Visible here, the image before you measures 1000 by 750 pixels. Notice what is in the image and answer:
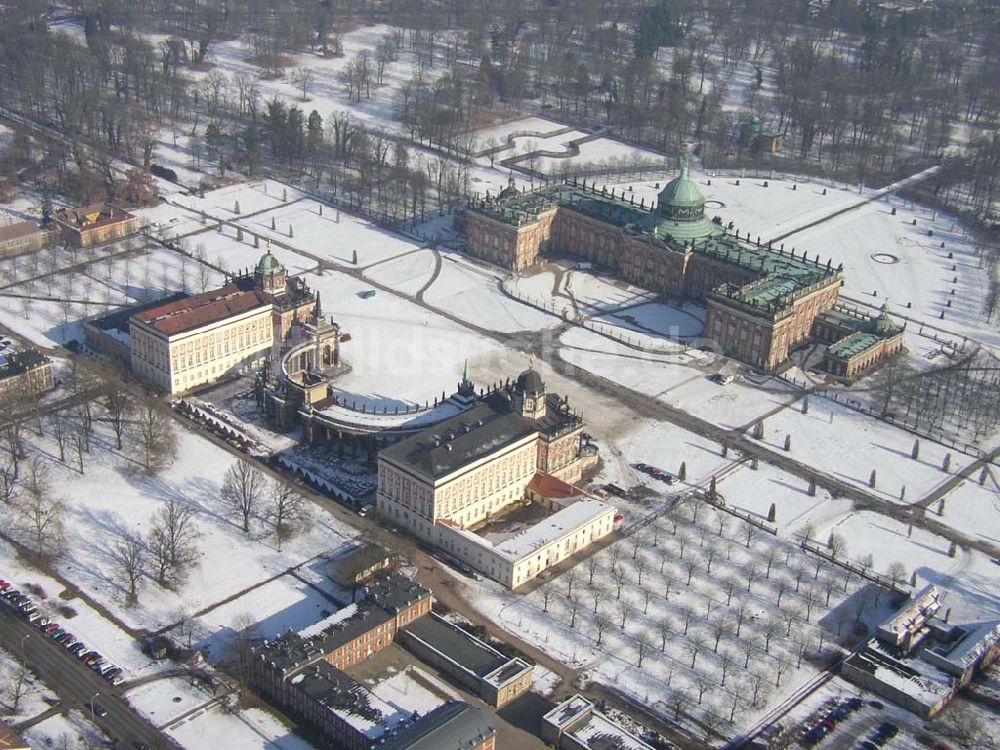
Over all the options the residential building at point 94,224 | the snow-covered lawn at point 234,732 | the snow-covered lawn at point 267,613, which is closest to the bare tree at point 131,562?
the snow-covered lawn at point 267,613

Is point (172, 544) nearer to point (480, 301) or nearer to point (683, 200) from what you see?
point (480, 301)

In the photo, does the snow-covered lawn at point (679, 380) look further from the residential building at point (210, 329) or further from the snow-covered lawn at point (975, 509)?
the residential building at point (210, 329)

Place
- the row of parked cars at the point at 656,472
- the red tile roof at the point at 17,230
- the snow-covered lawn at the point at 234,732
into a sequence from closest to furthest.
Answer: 1. the snow-covered lawn at the point at 234,732
2. the row of parked cars at the point at 656,472
3. the red tile roof at the point at 17,230

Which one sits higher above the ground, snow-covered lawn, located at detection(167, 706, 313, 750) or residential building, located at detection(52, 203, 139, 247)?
residential building, located at detection(52, 203, 139, 247)

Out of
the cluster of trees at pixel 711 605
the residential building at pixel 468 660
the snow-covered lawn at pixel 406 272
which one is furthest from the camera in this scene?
the snow-covered lawn at pixel 406 272

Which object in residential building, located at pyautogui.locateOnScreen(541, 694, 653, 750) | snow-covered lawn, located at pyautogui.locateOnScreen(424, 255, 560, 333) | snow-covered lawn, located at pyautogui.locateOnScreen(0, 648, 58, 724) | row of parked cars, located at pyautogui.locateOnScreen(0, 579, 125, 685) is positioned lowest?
snow-covered lawn, located at pyautogui.locateOnScreen(0, 648, 58, 724)

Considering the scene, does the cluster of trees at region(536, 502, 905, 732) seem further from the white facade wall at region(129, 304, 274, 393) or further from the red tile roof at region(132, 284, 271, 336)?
the red tile roof at region(132, 284, 271, 336)

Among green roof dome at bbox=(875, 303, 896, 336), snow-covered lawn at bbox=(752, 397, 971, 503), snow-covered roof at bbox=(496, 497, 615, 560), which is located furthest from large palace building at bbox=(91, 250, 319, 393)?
green roof dome at bbox=(875, 303, 896, 336)
